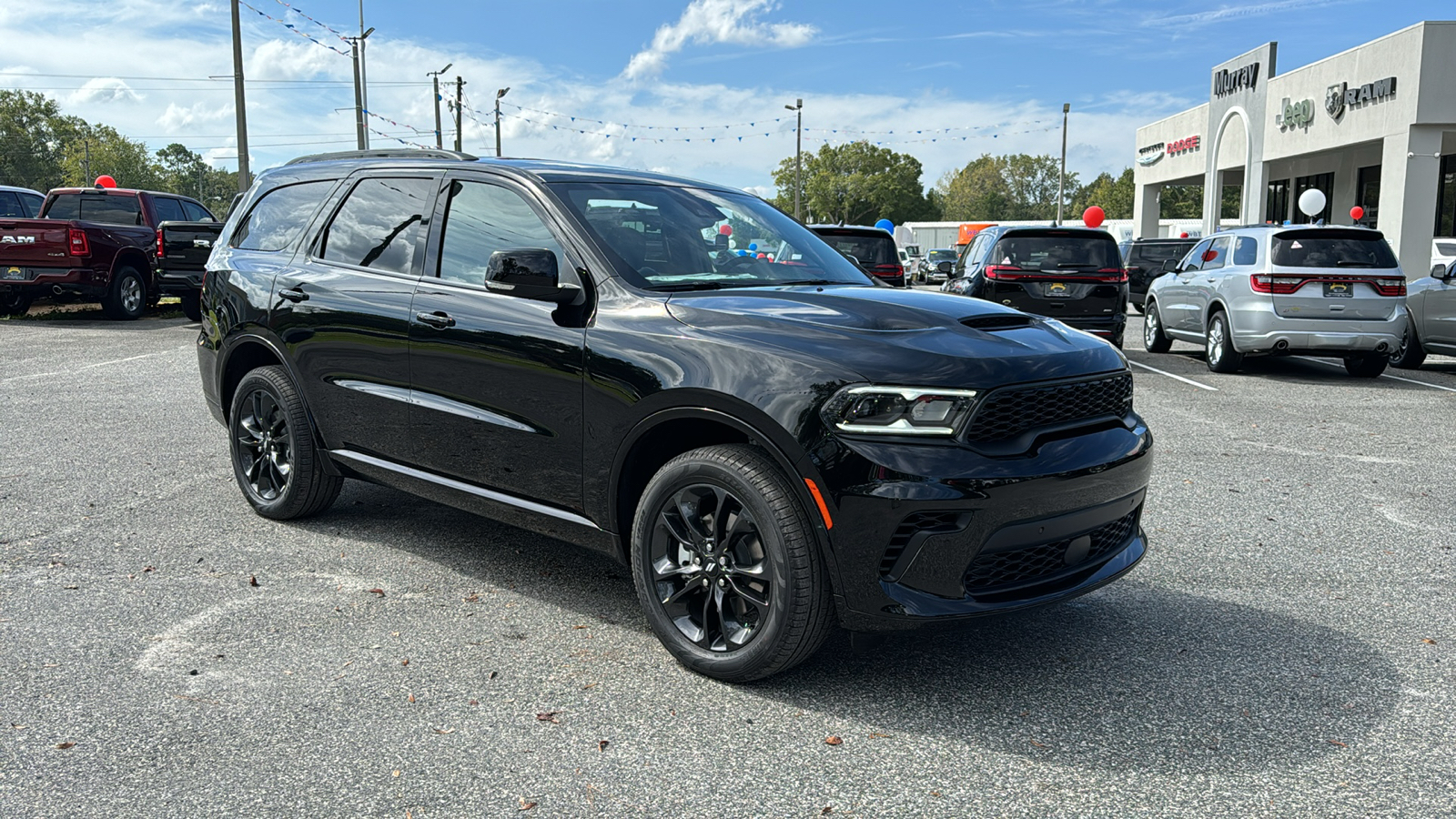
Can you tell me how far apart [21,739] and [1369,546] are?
5.67 meters

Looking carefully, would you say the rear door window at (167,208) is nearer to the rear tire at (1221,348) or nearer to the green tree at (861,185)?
the rear tire at (1221,348)

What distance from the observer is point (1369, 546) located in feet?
17.8

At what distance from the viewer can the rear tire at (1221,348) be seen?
500 inches

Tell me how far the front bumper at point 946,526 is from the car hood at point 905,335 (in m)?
0.24

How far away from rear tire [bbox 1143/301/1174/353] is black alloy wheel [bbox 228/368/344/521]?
12.7 metres

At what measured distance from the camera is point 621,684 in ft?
12.0

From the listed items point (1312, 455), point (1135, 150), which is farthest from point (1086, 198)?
point (1312, 455)

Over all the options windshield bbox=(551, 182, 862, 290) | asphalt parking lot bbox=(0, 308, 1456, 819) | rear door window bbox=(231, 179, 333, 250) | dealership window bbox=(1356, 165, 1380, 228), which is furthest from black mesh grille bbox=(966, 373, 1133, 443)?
dealership window bbox=(1356, 165, 1380, 228)

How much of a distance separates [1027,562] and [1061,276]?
9.55 m

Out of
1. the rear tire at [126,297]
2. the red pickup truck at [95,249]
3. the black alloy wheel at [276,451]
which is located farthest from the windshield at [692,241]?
the rear tire at [126,297]

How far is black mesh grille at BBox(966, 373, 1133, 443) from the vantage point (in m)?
3.32

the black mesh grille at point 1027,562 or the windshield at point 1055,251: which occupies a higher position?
the windshield at point 1055,251

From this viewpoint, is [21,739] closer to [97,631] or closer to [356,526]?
[97,631]

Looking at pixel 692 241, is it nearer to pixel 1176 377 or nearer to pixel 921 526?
pixel 921 526
